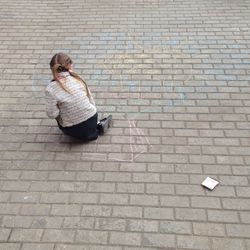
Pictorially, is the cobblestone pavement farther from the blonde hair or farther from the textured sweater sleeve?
the blonde hair

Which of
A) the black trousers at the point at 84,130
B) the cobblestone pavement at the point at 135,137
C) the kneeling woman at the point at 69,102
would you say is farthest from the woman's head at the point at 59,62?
the cobblestone pavement at the point at 135,137

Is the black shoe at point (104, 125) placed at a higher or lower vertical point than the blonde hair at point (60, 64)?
lower

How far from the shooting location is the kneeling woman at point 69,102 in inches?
141

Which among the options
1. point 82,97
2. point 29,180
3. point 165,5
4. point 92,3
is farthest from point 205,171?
point 92,3

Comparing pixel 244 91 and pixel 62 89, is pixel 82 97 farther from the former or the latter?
pixel 244 91

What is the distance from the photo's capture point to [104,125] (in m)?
3.99

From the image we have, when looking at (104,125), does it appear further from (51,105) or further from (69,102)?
(51,105)

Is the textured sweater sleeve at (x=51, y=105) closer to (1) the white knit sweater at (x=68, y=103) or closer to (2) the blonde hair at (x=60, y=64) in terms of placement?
(1) the white knit sweater at (x=68, y=103)

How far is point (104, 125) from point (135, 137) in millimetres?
371

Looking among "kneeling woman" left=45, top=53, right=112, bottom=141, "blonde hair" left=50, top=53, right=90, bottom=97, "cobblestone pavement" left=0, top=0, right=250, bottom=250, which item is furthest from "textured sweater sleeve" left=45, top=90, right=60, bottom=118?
"cobblestone pavement" left=0, top=0, right=250, bottom=250

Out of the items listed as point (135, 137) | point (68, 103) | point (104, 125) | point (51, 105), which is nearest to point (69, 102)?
point (68, 103)

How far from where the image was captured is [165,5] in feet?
21.4

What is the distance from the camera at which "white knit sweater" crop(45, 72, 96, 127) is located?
11.9ft

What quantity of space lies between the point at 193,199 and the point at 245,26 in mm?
3636
